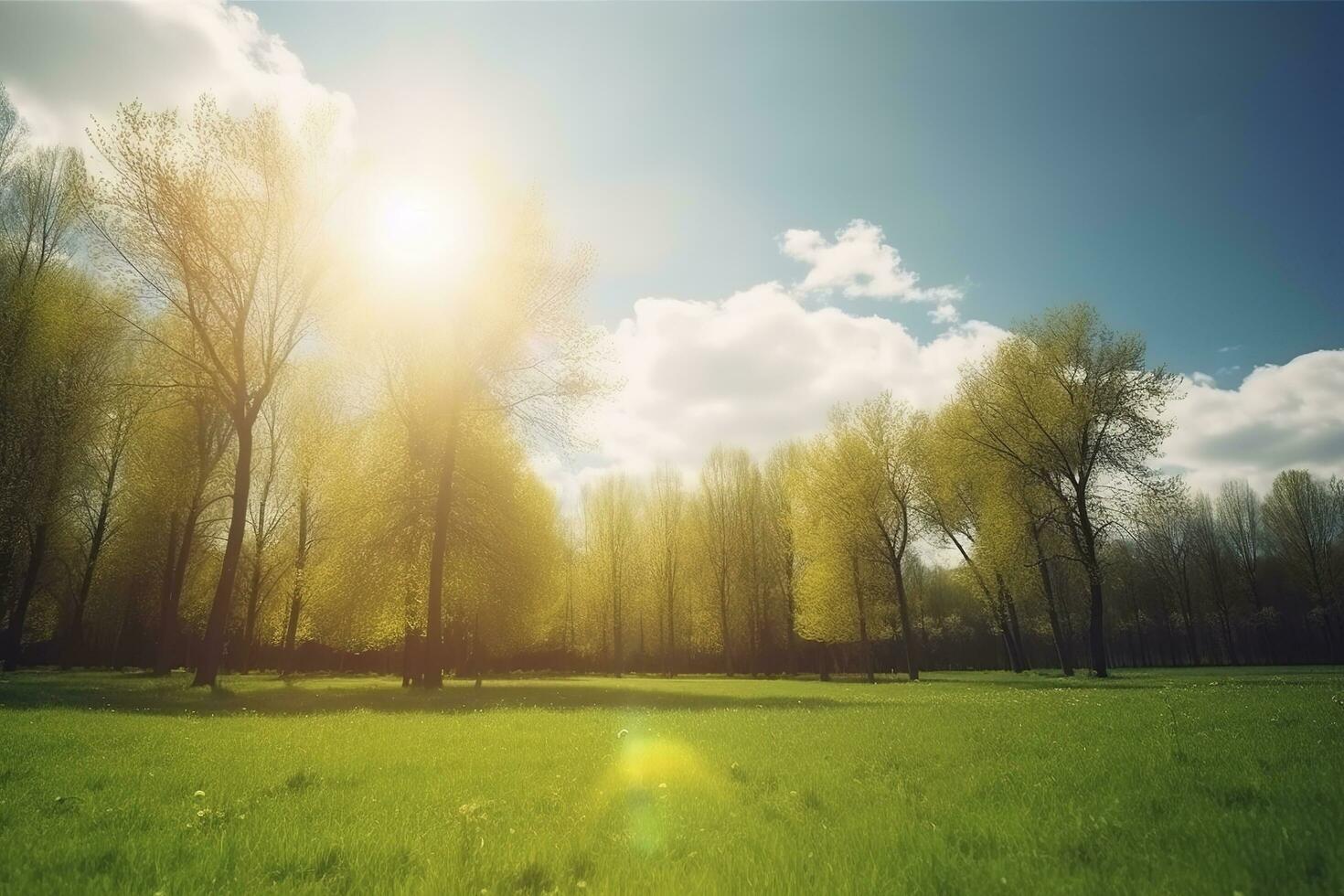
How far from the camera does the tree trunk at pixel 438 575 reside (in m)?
21.7

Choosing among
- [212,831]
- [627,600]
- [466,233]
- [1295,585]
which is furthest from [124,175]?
[1295,585]

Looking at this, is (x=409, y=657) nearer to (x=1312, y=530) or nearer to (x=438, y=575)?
(x=438, y=575)

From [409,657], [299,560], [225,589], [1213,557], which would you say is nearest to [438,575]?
[225,589]

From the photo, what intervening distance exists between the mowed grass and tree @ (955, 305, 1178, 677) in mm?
22037

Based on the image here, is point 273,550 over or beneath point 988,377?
beneath

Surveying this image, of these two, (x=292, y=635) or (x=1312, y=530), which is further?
(x=1312, y=530)

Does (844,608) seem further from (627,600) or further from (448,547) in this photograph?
(627,600)

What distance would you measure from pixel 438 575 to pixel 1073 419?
30619 millimetres

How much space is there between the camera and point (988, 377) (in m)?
33.5

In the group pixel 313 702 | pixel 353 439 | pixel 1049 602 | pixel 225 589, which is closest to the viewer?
pixel 313 702

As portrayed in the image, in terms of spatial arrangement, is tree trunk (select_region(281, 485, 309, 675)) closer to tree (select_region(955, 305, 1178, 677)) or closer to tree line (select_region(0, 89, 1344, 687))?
tree line (select_region(0, 89, 1344, 687))

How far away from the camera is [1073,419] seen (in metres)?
30.7

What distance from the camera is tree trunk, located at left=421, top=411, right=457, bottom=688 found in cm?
2169

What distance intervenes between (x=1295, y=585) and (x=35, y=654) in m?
134
